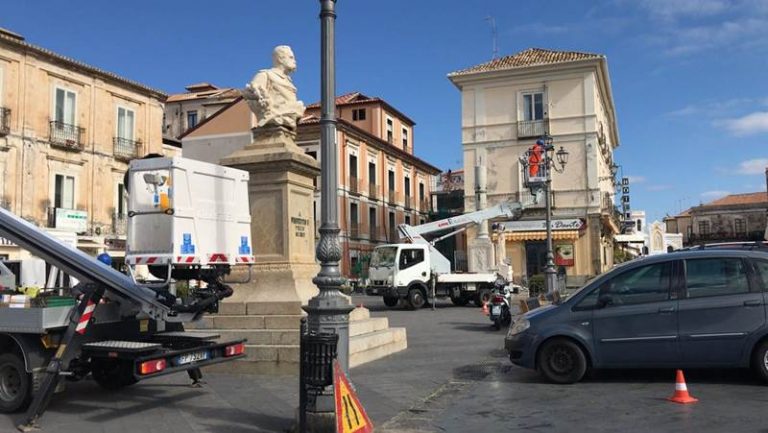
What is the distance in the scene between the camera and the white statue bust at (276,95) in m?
11.3

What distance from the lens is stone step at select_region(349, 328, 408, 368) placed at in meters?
9.59

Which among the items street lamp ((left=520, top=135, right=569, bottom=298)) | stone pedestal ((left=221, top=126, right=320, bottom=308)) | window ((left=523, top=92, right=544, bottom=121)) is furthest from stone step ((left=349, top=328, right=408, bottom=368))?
window ((left=523, top=92, right=544, bottom=121))

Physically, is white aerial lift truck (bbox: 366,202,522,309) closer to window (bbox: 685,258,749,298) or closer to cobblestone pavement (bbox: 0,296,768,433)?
cobblestone pavement (bbox: 0,296,768,433)

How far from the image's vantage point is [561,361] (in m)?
8.16

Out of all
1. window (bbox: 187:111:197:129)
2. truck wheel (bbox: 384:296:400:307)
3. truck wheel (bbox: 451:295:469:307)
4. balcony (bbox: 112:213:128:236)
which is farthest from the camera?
window (bbox: 187:111:197:129)

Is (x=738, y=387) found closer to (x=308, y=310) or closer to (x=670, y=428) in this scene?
(x=670, y=428)

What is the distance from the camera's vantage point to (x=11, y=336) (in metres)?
6.67

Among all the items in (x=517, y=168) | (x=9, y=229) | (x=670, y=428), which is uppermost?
(x=517, y=168)

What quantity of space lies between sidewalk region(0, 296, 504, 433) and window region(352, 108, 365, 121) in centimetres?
3879

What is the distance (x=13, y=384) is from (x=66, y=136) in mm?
26372

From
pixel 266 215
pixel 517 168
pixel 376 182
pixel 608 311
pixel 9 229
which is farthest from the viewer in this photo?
pixel 376 182

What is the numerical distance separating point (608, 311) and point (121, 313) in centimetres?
554

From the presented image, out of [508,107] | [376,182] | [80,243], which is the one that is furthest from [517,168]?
[80,243]

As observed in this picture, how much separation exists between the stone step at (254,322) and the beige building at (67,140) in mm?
19881
